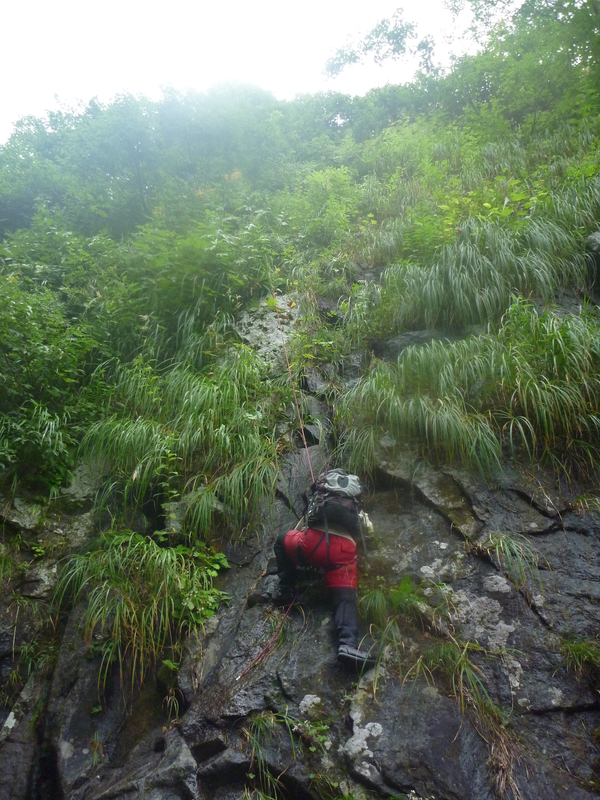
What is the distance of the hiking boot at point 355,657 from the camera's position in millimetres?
3318

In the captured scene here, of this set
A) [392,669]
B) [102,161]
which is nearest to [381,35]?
[102,161]

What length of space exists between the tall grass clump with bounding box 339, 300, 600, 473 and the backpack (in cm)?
78

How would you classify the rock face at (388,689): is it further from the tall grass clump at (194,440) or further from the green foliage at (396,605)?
the tall grass clump at (194,440)

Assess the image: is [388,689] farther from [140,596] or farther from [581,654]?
[140,596]

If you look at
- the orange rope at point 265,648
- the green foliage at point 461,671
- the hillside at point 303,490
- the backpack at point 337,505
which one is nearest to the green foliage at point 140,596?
the hillside at point 303,490

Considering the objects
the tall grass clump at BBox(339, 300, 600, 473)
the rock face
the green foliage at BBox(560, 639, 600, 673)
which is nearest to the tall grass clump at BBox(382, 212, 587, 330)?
the tall grass clump at BBox(339, 300, 600, 473)

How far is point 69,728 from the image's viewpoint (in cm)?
368

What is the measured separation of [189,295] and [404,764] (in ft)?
18.2

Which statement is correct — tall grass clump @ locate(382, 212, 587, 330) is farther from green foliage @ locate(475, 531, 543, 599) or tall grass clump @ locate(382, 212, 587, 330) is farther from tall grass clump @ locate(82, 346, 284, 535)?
green foliage @ locate(475, 531, 543, 599)

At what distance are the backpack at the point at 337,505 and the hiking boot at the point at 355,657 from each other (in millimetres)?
698

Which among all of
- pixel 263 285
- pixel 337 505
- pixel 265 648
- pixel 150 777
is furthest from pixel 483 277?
pixel 150 777

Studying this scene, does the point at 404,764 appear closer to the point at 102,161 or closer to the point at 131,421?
the point at 131,421

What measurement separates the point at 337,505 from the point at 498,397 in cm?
191

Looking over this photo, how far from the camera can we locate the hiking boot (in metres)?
3.32
